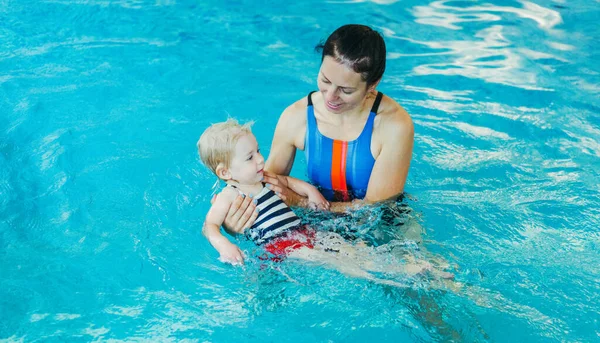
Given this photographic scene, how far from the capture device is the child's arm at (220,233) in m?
3.39

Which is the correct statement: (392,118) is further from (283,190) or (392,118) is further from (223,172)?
(223,172)

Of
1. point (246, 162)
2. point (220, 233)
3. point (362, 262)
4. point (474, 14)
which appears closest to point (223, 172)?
point (246, 162)

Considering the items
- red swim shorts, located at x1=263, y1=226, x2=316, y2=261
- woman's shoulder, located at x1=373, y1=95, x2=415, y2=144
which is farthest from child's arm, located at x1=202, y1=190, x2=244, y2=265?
woman's shoulder, located at x1=373, y1=95, x2=415, y2=144

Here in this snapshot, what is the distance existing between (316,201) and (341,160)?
30cm

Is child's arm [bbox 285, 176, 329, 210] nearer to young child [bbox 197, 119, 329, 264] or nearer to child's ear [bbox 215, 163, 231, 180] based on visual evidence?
young child [bbox 197, 119, 329, 264]

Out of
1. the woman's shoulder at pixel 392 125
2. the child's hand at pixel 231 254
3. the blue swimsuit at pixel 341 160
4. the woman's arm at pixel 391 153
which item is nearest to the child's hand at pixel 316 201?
the blue swimsuit at pixel 341 160

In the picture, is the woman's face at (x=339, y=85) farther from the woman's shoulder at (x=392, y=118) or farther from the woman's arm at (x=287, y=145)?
the woman's arm at (x=287, y=145)

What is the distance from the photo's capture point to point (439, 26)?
8.10 m

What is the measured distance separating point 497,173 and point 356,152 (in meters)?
1.82

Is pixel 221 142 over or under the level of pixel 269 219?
over

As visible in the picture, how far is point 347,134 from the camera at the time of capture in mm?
3914

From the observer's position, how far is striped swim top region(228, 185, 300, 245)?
3.70 m

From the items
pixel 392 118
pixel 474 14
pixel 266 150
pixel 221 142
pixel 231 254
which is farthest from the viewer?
pixel 474 14

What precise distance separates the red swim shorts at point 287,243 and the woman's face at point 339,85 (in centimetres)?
75
